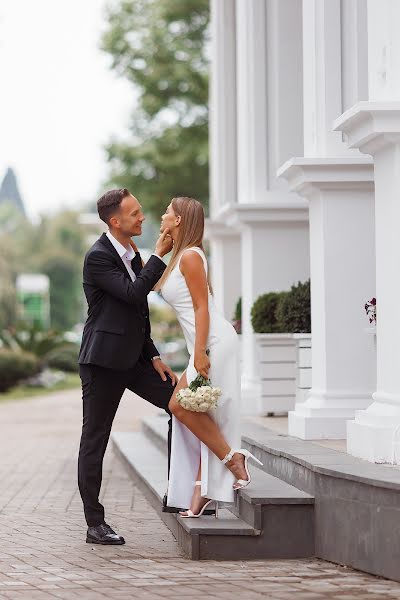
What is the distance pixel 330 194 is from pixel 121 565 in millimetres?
3270

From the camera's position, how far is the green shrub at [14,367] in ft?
99.3

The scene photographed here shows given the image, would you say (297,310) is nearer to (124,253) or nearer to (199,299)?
(124,253)

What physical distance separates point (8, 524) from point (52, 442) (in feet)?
25.2

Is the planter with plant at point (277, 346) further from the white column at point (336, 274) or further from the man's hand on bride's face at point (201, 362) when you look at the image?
the man's hand on bride's face at point (201, 362)

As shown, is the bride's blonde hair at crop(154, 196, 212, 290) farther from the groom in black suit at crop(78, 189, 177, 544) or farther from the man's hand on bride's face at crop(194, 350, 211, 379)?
the man's hand on bride's face at crop(194, 350, 211, 379)

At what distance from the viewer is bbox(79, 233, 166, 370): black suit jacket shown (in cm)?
730

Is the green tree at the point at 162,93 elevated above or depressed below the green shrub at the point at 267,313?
above

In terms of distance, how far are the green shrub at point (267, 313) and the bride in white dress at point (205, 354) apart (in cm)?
507

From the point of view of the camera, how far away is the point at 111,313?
24.2 ft

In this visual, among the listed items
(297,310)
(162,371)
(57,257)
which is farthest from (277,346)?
(57,257)

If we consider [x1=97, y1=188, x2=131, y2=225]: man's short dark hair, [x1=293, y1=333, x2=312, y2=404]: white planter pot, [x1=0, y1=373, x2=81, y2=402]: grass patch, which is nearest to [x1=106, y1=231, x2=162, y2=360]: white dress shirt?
[x1=97, y1=188, x2=131, y2=225]: man's short dark hair

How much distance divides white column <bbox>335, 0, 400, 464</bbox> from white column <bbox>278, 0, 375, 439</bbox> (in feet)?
5.00

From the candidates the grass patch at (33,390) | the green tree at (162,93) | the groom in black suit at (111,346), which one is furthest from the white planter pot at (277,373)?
the green tree at (162,93)

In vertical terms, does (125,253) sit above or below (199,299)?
above
